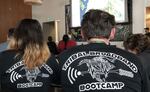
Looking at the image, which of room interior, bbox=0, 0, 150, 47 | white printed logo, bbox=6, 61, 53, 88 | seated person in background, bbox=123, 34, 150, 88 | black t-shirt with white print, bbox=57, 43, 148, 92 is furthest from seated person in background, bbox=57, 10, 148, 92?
room interior, bbox=0, 0, 150, 47

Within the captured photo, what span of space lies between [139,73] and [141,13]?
17.4 feet

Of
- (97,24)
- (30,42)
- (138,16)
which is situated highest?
(138,16)

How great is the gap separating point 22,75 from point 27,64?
83 millimetres

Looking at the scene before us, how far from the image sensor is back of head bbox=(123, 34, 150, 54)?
2.68 metres

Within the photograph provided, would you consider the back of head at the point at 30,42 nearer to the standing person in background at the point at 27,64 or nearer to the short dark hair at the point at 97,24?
the standing person in background at the point at 27,64

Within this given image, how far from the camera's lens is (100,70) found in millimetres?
1419

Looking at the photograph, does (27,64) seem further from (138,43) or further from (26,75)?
(138,43)

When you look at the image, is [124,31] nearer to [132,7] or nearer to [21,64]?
[132,7]

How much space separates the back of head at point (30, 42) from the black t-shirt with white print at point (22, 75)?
55 mm

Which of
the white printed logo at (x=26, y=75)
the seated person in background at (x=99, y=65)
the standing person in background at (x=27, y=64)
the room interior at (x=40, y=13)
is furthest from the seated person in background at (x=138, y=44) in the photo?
the room interior at (x=40, y=13)

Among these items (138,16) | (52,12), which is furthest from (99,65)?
(52,12)

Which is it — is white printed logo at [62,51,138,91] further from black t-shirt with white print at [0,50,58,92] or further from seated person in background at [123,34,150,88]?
seated person in background at [123,34,150,88]

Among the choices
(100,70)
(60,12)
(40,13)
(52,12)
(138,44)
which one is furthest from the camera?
(40,13)

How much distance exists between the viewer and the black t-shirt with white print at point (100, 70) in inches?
55.7
